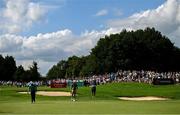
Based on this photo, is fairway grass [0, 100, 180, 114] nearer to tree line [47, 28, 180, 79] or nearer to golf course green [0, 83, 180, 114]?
golf course green [0, 83, 180, 114]

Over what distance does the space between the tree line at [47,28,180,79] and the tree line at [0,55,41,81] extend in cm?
2295

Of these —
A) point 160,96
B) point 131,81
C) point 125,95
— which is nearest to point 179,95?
point 160,96

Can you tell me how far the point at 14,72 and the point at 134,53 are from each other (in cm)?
5149

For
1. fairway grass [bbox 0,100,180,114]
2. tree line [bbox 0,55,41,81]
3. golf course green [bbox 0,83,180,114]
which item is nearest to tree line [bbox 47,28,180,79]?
tree line [bbox 0,55,41,81]

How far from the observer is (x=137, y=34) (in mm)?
168750

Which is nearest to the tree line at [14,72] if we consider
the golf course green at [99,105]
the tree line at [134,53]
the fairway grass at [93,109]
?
the tree line at [134,53]

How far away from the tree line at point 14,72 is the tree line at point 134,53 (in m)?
23.0

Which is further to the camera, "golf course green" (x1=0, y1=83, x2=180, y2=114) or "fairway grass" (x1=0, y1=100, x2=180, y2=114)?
"golf course green" (x1=0, y1=83, x2=180, y2=114)

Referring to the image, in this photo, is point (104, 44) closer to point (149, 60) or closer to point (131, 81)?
point (149, 60)

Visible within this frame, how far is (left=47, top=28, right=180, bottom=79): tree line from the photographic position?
156250 millimetres

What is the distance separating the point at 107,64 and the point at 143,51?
12.0 meters

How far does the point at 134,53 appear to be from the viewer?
157125 millimetres

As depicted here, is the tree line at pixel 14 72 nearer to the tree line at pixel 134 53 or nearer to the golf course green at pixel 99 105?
the tree line at pixel 134 53

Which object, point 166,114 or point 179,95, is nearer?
point 166,114
